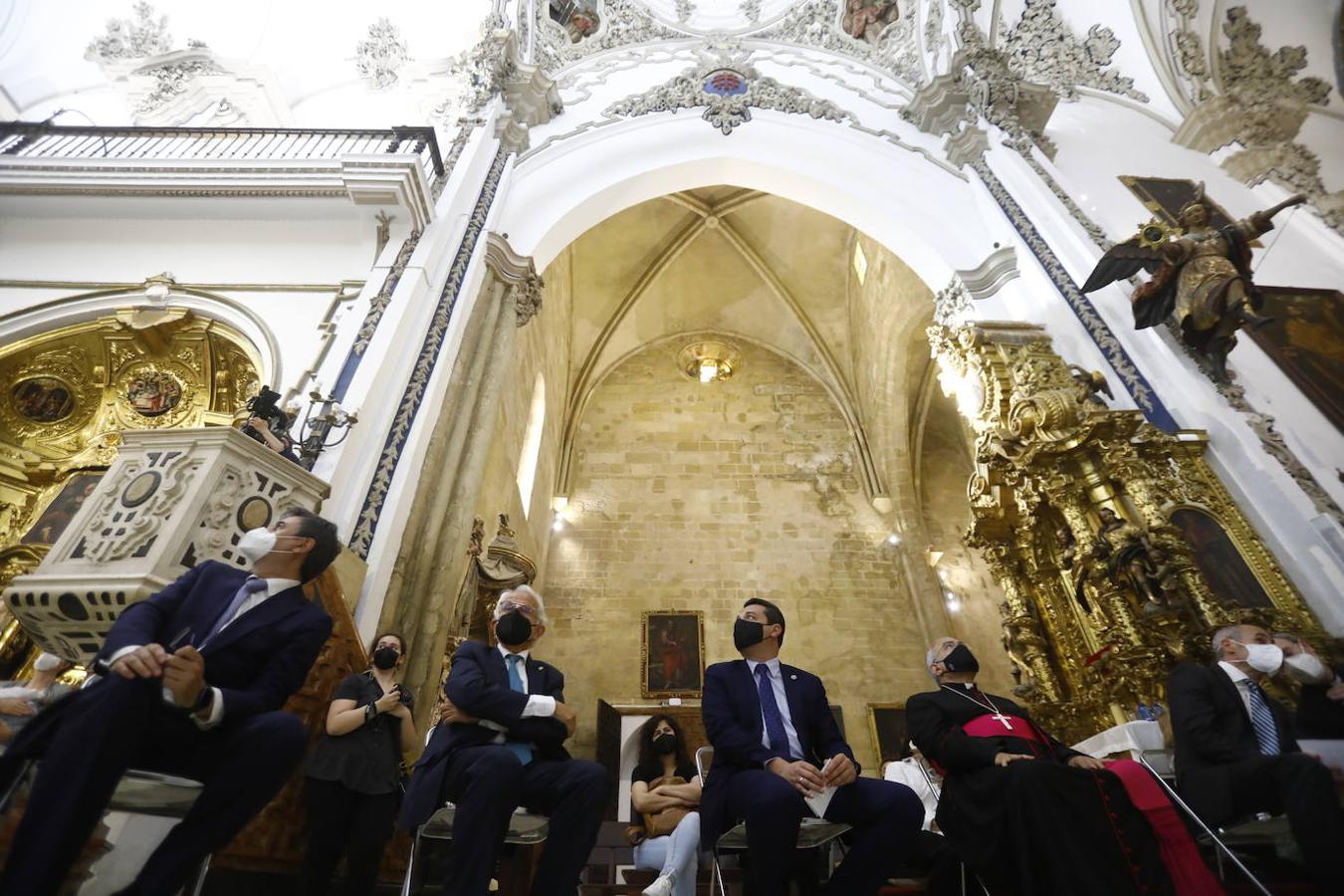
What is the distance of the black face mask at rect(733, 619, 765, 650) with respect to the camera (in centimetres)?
257

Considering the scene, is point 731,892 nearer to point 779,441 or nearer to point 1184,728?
point 1184,728

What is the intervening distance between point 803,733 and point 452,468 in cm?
351

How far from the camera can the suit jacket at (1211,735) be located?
229 cm

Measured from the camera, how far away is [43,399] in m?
5.69

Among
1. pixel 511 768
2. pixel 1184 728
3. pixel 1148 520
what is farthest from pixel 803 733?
pixel 1148 520

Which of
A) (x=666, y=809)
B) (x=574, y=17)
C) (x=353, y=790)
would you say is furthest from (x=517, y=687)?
(x=574, y=17)

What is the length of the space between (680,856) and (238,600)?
77.2 inches

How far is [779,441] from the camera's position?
12.7m

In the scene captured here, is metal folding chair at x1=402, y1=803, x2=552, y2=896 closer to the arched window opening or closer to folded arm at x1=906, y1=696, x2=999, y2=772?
folded arm at x1=906, y1=696, x2=999, y2=772

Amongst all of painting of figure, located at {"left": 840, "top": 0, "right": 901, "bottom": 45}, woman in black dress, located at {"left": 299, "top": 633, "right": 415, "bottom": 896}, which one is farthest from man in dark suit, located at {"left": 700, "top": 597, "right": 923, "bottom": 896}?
painting of figure, located at {"left": 840, "top": 0, "right": 901, "bottom": 45}

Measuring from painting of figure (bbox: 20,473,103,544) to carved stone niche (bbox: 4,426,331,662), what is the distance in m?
3.33

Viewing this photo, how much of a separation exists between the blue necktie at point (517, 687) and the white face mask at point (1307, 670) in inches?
123

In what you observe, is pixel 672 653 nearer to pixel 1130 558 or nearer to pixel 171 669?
pixel 1130 558

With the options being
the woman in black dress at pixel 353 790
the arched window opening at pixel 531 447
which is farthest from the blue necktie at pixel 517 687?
the arched window opening at pixel 531 447
